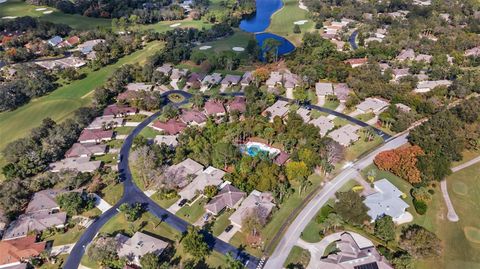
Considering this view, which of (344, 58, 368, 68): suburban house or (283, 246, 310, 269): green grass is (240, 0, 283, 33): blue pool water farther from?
(283, 246, 310, 269): green grass

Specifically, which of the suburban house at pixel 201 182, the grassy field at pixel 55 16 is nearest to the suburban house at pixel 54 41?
the grassy field at pixel 55 16

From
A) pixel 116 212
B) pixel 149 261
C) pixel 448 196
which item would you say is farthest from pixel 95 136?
pixel 448 196

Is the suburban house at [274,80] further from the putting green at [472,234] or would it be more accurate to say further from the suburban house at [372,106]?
the putting green at [472,234]

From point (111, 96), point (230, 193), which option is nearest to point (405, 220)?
point (230, 193)

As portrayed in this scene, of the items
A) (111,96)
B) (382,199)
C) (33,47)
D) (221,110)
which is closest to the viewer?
(382,199)

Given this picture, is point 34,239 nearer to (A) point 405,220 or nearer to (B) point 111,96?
(B) point 111,96

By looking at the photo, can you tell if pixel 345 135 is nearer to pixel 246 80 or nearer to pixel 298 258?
pixel 298 258

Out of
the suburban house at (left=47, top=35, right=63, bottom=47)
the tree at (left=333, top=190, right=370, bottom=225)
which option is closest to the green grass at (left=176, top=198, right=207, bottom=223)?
the tree at (left=333, top=190, right=370, bottom=225)
